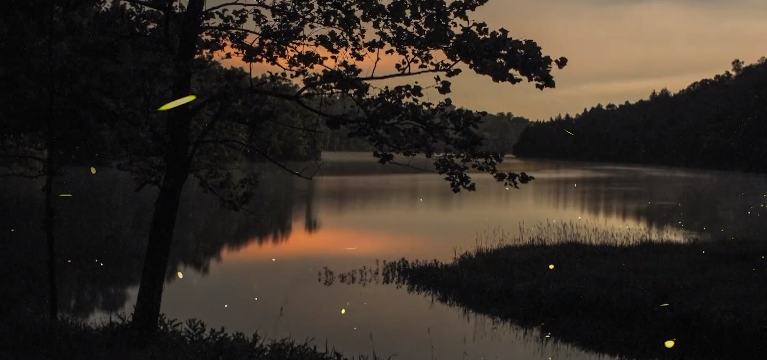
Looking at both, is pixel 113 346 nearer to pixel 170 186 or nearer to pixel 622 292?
pixel 170 186

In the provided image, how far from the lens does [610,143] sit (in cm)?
16512

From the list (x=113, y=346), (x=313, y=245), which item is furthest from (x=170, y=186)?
(x=313, y=245)

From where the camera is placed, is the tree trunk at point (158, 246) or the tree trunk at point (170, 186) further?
the tree trunk at point (158, 246)

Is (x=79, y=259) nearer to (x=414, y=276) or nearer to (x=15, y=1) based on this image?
(x=414, y=276)

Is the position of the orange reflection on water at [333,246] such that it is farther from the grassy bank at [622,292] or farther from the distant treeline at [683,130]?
the distant treeline at [683,130]

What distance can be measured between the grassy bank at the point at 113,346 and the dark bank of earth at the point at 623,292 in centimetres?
860

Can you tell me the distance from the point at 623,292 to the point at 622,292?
27mm

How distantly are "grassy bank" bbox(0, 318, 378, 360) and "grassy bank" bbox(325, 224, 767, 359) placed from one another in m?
8.57

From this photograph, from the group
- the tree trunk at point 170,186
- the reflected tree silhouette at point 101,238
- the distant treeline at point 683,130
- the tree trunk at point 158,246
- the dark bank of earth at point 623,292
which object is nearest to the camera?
the tree trunk at point 170,186

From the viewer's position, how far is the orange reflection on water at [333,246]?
3157cm

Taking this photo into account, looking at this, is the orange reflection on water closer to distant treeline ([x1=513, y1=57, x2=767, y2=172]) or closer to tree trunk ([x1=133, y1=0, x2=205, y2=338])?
tree trunk ([x1=133, y1=0, x2=205, y2=338])

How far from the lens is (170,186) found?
1141 cm

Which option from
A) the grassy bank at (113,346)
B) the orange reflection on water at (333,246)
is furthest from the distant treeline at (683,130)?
the grassy bank at (113,346)

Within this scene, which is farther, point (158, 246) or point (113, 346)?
point (158, 246)
